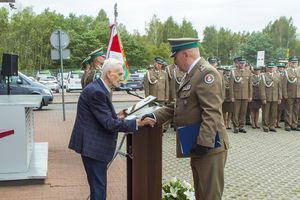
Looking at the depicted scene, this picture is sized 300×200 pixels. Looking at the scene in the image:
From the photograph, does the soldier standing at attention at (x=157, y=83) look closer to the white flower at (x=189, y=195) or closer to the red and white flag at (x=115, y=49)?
the red and white flag at (x=115, y=49)

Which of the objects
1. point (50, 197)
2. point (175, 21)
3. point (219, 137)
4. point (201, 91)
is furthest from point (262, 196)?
point (175, 21)

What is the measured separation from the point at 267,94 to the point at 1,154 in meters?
8.58

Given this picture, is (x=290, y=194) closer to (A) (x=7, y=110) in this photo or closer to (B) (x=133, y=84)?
(A) (x=7, y=110)

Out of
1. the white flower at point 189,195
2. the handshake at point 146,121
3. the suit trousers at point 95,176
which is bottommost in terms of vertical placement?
the white flower at point 189,195

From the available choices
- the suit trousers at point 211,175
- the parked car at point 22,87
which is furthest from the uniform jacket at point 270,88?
the parked car at point 22,87

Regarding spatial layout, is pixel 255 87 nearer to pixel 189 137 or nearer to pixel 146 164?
pixel 146 164

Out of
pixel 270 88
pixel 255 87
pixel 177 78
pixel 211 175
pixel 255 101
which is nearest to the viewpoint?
pixel 211 175

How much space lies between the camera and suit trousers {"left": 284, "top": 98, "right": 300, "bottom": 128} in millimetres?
10961

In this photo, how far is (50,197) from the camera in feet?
15.0

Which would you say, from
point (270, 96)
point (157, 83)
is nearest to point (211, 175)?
point (157, 83)

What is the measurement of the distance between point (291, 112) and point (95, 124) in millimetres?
9416

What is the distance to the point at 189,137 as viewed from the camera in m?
3.06

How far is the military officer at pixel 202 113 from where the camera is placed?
9.48 ft

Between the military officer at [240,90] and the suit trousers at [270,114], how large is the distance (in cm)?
75
